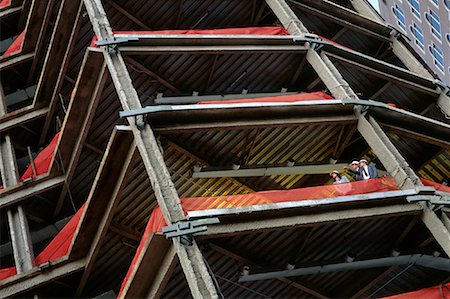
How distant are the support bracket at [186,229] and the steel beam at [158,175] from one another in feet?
0.33

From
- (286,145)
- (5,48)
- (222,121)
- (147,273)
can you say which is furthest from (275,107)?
(5,48)

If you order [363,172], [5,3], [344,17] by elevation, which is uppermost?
[5,3]

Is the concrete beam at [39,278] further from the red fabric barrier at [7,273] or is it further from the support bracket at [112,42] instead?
the support bracket at [112,42]

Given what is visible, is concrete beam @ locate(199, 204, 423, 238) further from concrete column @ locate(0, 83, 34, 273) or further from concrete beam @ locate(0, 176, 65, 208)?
concrete beam @ locate(0, 176, 65, 208)

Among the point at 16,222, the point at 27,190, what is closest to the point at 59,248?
the point at 16,222

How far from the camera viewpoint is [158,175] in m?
12.9

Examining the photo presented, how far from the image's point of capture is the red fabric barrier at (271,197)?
12789 mm

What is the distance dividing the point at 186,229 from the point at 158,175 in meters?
1.49

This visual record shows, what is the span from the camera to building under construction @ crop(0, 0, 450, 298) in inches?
513

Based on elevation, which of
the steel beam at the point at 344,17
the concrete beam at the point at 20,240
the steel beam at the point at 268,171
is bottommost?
the steel beam at the point at 268,171

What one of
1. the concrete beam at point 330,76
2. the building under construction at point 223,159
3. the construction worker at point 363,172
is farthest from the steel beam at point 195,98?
the construction worker at point 363,172

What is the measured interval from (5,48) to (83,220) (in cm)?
1487

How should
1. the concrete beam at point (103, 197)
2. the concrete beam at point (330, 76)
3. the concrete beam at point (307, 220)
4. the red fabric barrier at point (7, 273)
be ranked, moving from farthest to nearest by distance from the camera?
the red fabric barrier at point (7, 273), the concrete beam at point (330, 76), the concrete beam at point (103, 197), the concrete beam at point (307, 220)

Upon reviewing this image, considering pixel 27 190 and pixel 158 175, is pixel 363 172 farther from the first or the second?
pixel 27 190
